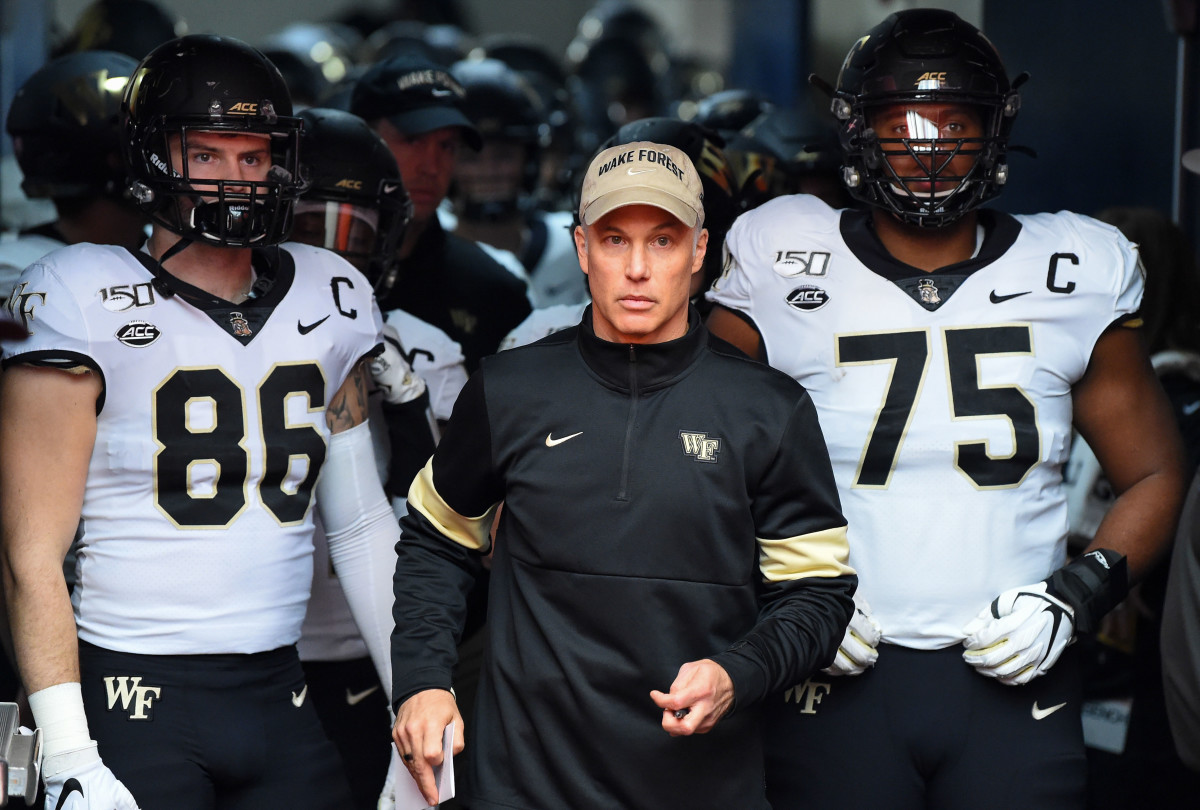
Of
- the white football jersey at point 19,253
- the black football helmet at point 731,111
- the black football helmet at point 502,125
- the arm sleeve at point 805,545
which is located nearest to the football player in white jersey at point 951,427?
the arm sleeve at point 805,545

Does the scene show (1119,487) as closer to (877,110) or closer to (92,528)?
(877,110)

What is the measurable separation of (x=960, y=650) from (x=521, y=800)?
0.91 m

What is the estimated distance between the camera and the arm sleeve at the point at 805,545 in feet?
7.77

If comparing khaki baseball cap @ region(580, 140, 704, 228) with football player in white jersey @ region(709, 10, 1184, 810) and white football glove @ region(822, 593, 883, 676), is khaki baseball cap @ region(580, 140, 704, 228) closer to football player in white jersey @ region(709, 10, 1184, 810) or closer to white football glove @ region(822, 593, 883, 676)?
football player in white jersey @ region(709, 10, 1184, 810)

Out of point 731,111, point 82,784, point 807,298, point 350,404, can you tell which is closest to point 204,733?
point 82,784

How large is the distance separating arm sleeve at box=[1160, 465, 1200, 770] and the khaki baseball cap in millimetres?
1118

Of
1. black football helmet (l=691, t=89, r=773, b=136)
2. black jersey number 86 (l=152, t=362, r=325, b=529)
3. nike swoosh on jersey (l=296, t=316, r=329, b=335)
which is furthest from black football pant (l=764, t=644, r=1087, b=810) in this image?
black football helmet (l=691, t=89, r=773, b=136)

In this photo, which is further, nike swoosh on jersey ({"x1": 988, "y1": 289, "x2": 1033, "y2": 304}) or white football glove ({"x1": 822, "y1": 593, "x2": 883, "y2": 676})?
nike swoosh on jersey ({"x1": 988, "y1": 289, "x2": 1033, "y2": 304})

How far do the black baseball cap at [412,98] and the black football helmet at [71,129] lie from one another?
70cm

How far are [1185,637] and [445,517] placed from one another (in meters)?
1.40

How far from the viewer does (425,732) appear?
2283 mm

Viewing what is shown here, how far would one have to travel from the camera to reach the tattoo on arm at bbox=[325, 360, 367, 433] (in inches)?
113

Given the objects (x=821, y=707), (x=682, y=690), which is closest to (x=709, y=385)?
(x=682, y=690)

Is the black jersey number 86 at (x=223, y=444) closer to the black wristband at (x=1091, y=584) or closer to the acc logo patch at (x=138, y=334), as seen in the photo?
the acc logo patch at (x=138, y=334)
